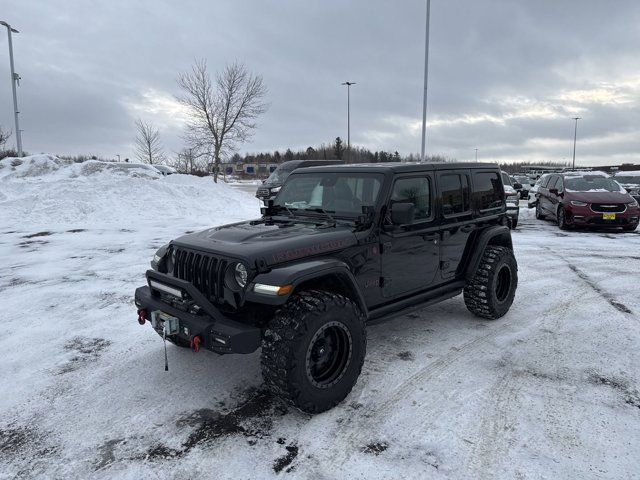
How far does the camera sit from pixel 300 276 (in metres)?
3.37

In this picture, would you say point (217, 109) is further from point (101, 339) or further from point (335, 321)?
point (335, 321)

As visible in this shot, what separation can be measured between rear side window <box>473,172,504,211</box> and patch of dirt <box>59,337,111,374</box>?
14.8ft

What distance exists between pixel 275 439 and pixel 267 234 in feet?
5.38

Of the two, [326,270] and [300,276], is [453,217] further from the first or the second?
[300,276]

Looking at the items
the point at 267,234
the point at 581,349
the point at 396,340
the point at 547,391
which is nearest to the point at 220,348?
the point at 267,234

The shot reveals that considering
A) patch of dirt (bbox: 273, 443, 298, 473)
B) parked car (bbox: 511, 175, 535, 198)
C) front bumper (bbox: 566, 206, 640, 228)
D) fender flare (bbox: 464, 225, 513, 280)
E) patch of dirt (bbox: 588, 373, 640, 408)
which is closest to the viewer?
patch of dirt (bbox: 273, 443, 298, 473)

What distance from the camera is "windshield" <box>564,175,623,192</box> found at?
1398cm

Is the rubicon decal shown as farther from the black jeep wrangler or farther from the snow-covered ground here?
the snow-covered ground

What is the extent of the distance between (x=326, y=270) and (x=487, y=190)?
313 cm

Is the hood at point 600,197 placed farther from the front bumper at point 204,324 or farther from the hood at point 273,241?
the front bumper at point 204,324

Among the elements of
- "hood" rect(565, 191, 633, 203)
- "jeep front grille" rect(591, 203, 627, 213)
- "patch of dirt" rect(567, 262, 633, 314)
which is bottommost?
"patch of dirt" rect(567, 262, 633, 314)

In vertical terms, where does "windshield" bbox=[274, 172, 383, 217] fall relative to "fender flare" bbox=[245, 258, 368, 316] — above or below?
above

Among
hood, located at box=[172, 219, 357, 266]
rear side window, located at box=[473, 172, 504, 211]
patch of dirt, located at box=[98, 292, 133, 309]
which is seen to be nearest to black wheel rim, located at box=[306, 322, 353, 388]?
hood, located at box=[172, 219, 357, 266]

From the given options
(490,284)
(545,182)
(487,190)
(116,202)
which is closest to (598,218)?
→ (545,182)
